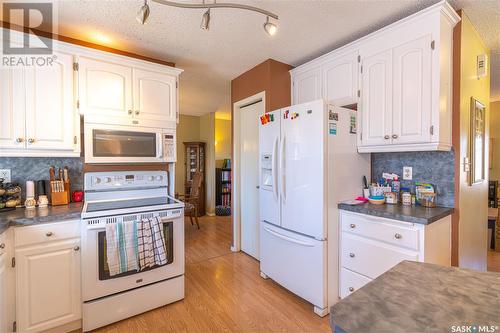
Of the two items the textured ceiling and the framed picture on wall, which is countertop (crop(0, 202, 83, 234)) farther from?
the framed picture on wall

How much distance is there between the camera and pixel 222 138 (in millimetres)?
6422

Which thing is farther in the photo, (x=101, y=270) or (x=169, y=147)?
(x=169, y=147)

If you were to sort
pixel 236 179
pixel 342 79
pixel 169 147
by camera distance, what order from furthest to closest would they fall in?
pixel 236 179
pixel 169 147
pixel 342 79

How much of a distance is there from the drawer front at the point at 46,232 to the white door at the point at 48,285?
0.14ft

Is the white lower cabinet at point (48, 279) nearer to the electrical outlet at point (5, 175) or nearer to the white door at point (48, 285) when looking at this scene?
the white door at point (48, 285)

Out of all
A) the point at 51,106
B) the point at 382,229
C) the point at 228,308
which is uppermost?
the point at 51,106

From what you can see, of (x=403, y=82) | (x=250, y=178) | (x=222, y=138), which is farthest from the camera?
(x=222, y=138)

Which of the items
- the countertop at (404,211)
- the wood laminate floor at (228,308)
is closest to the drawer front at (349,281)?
the wood laminate floor at (228,308)

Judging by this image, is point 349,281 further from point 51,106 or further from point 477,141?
point 51,106

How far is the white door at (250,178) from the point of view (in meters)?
3.28

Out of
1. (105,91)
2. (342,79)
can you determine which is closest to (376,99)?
(342,79)

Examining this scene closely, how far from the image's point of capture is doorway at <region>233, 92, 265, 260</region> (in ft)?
10.8

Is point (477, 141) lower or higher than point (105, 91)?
lower

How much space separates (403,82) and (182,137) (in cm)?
510
